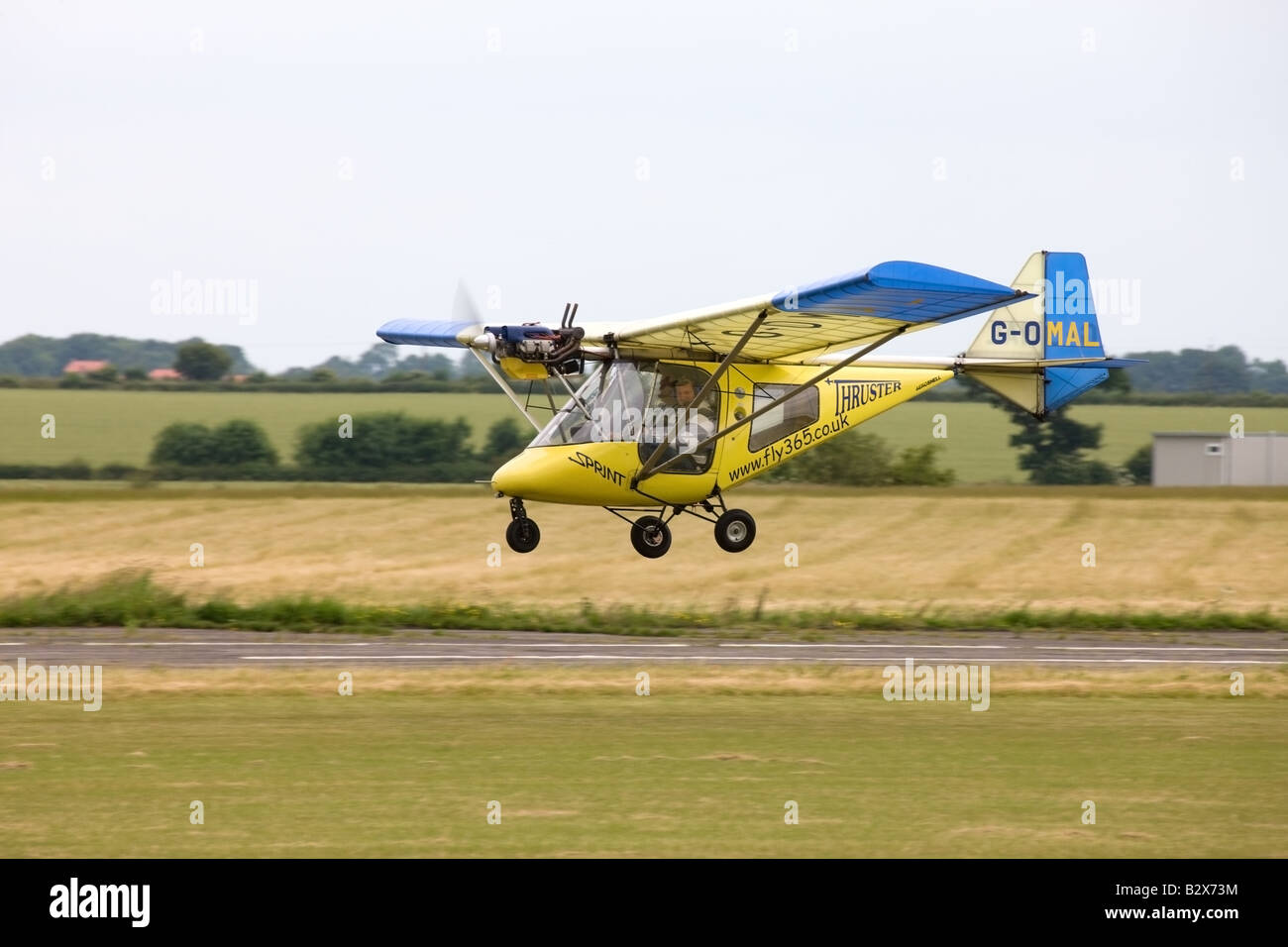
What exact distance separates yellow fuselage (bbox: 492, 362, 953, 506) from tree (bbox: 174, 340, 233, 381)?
37933 millimetres

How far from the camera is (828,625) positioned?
31.2m

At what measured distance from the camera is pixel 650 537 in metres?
19.8

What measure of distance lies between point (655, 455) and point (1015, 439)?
3646 centimetres

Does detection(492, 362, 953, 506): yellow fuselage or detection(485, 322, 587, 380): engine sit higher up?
detection(485, 322, 587, 380): engine

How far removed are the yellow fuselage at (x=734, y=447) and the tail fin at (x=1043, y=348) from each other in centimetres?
130

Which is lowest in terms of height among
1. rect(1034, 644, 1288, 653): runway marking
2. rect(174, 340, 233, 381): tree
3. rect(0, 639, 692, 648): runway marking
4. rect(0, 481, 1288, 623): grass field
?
rect(1034, 644, 1288, 653): runway marking

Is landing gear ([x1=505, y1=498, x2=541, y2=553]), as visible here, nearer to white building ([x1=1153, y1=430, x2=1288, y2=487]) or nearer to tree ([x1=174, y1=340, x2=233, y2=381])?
white building ([x1=1153, y1=430, x2=1288, y2=487])

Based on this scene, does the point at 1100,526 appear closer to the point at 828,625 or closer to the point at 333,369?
the point at 828,625

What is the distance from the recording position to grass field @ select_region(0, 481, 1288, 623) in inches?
1316

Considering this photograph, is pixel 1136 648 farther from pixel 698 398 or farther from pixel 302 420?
pixel 302 420

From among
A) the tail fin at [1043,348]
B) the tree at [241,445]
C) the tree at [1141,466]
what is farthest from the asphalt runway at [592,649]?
the tree at [1141,466]

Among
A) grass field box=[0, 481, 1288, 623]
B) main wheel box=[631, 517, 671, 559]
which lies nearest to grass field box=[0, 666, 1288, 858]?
main wheel box=[631, 517, 671, 559]

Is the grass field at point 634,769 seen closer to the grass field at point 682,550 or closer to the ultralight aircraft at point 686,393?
the ultralight aircraft at point 686,393
